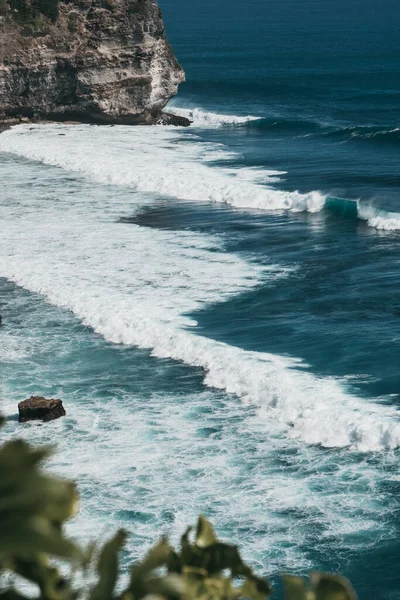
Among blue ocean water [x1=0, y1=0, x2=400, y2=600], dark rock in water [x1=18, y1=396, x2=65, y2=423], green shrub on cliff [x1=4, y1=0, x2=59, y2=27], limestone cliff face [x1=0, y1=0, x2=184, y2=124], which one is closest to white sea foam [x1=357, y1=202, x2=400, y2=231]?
blue ocean water [x1=0, y1=0, x2=400, y2=600]

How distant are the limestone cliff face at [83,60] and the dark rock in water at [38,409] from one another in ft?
151

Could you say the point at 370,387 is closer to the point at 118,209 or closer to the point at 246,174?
the point at 118,209

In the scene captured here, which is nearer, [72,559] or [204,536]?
[72,559]

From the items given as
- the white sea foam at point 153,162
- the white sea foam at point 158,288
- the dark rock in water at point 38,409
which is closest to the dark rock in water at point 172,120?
the white sea foam at point 153,162

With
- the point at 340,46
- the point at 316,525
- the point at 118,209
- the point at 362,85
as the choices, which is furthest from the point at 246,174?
the point at 340,46

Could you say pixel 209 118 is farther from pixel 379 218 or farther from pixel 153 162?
pixel 379 218

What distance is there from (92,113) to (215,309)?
39.5 meters

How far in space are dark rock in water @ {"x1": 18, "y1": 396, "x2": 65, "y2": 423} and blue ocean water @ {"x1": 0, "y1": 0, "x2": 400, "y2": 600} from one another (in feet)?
0.86

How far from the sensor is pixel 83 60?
6400 cm

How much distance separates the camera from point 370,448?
62.9 feet

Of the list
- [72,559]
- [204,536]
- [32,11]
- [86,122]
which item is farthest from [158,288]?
[32,11]

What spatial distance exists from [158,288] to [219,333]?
494 centimetres

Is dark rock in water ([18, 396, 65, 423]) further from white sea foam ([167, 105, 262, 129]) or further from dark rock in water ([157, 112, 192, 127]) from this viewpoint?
white sea foam ([167, 105, 262, 129])

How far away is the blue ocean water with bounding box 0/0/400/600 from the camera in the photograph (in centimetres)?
1681
